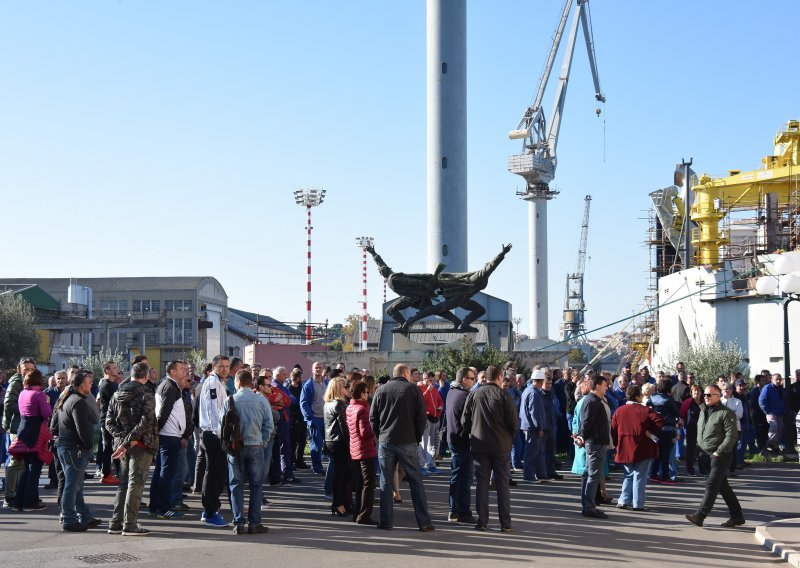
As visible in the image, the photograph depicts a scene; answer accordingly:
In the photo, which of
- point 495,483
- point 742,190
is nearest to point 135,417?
point 495,483

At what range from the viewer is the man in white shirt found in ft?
38.6

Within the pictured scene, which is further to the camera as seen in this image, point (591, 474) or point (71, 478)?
point (591, 474)

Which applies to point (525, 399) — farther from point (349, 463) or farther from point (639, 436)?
point (349, 463)

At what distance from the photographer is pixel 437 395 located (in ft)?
59.9

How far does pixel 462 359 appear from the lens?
30766 millimetres

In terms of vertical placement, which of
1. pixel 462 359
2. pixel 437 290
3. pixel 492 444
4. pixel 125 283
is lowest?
pixel 492 444

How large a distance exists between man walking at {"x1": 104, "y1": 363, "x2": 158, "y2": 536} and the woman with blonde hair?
2.36m

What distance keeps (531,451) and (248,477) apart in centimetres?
648

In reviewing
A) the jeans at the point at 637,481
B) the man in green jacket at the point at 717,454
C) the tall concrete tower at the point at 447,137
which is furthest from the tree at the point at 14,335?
the man in green jacket at the point at 717,454

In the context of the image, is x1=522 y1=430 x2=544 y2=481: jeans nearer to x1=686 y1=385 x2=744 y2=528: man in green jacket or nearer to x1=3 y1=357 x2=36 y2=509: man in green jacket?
x1=686 y1=385 x2=744 y2=528: man in green jacket

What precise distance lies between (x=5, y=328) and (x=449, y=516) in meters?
55.9

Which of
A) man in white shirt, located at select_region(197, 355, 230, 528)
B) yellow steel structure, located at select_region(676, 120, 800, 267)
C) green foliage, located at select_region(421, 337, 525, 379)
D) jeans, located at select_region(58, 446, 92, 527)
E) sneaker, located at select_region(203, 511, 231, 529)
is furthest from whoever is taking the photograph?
yellow steel structure, located at select_region(676, 120, 800, 267)

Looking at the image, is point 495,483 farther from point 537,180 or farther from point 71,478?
point 537,180

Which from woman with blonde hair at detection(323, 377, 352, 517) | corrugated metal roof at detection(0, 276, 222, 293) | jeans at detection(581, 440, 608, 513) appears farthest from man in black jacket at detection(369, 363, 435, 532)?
corrugated metal roof at detection(0, 276, 222, 293)
